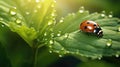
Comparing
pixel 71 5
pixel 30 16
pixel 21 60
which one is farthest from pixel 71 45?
pixel 71 5

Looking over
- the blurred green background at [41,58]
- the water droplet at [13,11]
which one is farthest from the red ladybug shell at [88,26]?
the blurred green background at [41,58]

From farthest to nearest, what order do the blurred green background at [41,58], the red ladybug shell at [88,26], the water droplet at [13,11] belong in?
the blurred green background at [41,58] → the red ladybug shell at [88,26] → the water droplet at [13,11]

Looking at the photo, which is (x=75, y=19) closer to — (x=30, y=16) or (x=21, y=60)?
(x=30, y=16)

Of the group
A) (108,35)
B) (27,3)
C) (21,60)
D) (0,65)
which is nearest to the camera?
(108,35)

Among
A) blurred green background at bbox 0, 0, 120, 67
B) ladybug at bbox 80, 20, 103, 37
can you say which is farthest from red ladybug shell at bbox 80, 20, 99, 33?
blurred green background at bbox 0, 0, 120, 67

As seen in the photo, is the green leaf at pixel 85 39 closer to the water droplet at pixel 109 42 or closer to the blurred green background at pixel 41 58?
the water droplet at pixel 109 42

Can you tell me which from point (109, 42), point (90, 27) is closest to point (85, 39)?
point (109, 42)

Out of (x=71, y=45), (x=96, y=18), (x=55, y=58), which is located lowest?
(x=55, y=58)
